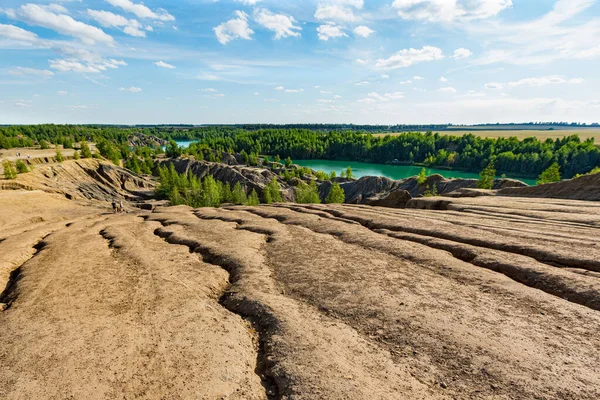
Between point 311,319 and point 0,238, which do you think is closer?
point 311,319

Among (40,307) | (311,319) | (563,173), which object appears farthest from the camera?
(563,173)

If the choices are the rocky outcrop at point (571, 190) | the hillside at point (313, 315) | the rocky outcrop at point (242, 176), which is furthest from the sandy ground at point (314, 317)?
the rocky outcrop at point (242, 176)

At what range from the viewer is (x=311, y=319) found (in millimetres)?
12367

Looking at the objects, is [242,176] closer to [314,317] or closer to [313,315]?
[313,315]

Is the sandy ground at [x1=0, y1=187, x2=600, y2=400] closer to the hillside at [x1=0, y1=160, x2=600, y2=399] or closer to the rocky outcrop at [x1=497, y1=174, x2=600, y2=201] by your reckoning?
the hillside at [x1=0, y1=160, x2=600, y2=399]

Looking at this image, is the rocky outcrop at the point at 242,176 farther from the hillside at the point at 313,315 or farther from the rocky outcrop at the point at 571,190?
the hillside at the point at 313,315

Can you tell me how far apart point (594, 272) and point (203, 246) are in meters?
22.4

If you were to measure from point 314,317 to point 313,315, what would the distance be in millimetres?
169

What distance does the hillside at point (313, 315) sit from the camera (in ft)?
29.6

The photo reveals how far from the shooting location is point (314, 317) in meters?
12.5

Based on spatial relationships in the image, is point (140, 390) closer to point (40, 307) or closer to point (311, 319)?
point (311, 319)

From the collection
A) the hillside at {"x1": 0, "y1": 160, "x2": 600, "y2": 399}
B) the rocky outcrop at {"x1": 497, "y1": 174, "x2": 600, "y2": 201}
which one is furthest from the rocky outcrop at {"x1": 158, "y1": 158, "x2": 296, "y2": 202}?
the hillside at {"x1": 0, "y1": 160, "x2": 600, "y2": 399}

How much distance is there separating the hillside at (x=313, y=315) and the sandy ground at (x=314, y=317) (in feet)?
0.20

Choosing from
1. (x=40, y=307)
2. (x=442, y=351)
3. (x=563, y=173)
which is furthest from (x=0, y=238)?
(x=563, y=173)
